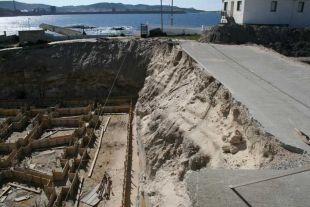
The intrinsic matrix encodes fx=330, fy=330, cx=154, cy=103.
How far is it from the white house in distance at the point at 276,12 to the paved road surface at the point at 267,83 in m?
7.77

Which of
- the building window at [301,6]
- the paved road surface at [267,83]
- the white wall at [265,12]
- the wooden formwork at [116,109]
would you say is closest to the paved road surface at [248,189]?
the paved road surface at [267,83]

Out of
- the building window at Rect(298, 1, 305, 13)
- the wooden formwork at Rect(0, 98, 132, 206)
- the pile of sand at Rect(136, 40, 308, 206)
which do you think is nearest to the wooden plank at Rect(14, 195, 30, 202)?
the wooden formwork at Rect(0, 98, 132, 206)

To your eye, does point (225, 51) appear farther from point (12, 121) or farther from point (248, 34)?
point (12, 121)

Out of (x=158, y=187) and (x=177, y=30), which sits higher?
(x=177, y=30)

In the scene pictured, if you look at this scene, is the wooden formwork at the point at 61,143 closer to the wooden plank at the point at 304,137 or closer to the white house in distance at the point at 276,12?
the wooden plank at the point at 304,137

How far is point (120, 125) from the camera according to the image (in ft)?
80.1

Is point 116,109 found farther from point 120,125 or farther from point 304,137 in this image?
point 304,137

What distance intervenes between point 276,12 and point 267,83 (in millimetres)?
18937

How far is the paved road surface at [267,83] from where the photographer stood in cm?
1126

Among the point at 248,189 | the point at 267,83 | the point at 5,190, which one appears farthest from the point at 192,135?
the point at 5,190

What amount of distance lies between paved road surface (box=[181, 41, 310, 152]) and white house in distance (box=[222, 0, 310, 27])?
7773 mm

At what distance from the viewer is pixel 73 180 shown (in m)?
17.0

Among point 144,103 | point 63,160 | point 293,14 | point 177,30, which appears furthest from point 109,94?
point 293,14

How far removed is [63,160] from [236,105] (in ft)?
35.5
